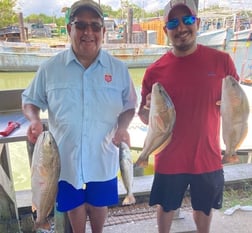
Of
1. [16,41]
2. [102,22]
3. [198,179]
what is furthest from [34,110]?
[16,41]

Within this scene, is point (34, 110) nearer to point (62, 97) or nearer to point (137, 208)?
point (62, 97)

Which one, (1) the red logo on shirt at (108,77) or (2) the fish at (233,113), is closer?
(2) the fish at (233,113)

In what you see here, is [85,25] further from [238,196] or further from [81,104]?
[238,196]

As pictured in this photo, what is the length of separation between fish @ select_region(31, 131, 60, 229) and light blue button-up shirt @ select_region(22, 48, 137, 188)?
0.29m

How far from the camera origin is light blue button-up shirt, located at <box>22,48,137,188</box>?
1.59 metres

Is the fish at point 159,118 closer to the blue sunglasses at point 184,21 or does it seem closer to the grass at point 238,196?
the blue sunglasses at point 184,21

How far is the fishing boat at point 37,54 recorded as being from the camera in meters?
9.79

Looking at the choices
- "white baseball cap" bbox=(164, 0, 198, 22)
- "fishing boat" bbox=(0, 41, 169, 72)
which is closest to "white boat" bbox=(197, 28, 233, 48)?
"fishing boat" bbox=(0, 41, 169, 72)

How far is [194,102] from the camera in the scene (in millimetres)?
1665

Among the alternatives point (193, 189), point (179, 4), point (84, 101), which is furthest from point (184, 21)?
point (193, 189)

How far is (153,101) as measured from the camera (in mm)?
1413

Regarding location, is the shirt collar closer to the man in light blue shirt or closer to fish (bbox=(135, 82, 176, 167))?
the man in light blue shirt

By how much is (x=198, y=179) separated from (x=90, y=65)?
95 cm

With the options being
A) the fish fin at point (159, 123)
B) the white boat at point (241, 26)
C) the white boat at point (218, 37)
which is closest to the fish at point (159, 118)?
the fish fin at point (159, 123)
